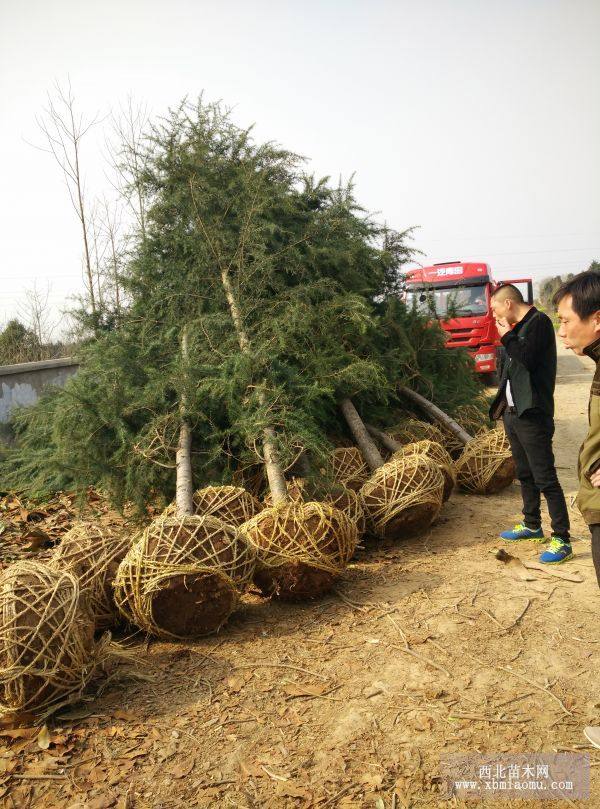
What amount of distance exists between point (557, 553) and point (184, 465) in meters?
3.12

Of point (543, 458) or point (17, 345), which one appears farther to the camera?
point (17, 345)

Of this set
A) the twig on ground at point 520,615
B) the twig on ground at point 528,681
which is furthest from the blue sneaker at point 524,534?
the twig on ground at point 528,681

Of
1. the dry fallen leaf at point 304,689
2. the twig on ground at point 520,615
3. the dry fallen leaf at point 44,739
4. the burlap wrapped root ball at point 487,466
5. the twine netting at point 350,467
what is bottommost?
the twig on ground at point 520,615

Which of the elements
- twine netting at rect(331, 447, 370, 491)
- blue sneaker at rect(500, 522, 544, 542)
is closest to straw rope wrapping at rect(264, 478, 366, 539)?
twine netting at rect(331, 447, 370, 491)

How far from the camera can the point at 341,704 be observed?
10.1ft

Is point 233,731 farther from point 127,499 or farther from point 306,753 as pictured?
point 127,499

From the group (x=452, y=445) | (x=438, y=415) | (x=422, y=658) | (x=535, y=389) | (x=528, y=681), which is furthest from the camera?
(x=438, y=415)

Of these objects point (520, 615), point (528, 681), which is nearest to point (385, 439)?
point (520, 615)

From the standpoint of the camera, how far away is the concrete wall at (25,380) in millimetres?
8234

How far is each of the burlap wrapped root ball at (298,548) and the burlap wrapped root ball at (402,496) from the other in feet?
2.98

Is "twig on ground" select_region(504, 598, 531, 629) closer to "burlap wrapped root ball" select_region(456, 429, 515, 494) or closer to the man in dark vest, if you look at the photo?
the man in dark vest

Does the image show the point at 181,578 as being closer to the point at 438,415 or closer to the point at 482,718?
the point at 482,718

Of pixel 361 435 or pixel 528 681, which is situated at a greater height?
pixel 361 435

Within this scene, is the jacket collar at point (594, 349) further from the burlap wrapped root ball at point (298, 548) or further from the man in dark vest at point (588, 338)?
the burlap wrapped root ball at point (298, 548)
